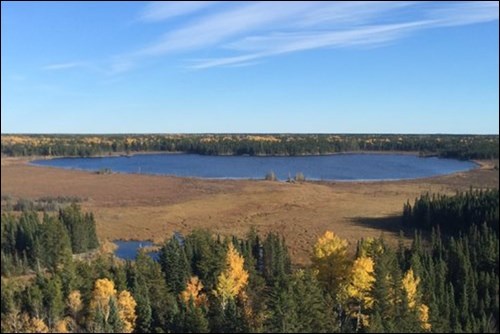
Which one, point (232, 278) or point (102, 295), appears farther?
point (232, 278)

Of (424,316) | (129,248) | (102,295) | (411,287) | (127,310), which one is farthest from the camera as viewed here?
(129,248)

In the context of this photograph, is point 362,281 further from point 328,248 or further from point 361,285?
point 328,248

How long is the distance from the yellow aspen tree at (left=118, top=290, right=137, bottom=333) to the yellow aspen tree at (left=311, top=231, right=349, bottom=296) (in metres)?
11.0

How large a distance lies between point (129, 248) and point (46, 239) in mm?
10193

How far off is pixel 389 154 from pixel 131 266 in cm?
10118

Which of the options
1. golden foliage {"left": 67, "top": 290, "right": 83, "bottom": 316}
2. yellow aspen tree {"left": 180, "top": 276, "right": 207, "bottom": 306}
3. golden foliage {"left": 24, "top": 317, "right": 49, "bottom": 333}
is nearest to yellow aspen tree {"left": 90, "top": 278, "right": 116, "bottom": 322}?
golden foliage {"left": 67, "top": 290, "right": 83, "bottom": 316}

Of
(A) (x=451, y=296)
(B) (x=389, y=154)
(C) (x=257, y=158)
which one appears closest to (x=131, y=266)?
(A) (x=451, y=296)

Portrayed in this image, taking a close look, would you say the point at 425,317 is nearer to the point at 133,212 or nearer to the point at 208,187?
the point at 133,212

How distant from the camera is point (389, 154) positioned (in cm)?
12669

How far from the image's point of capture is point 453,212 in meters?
49.2

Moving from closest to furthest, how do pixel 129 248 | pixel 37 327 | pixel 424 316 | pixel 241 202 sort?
pixel 424 316 → pixel 37 327 → pixel 129 248 → pixel 241 202

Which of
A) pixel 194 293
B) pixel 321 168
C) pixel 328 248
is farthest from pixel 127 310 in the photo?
pixel 321 168

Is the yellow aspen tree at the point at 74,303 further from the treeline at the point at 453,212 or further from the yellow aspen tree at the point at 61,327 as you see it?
the treeline at the point at 453,212

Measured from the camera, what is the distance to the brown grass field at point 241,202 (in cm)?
4925
